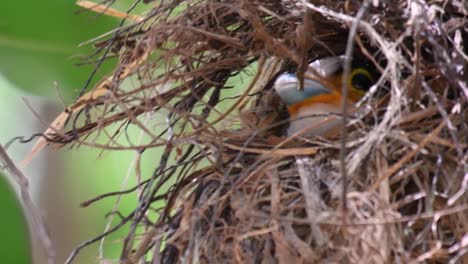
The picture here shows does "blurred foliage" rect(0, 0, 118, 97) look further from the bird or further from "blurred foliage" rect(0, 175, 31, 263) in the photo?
the bird

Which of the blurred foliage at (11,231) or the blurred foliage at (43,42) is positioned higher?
the blurred foliage at (43,42)

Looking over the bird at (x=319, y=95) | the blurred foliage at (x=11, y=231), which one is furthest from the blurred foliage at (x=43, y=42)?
the bird at (x=319, y=95)

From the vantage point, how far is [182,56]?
1155mm

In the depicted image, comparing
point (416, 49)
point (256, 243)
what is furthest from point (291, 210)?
point (416, 49)

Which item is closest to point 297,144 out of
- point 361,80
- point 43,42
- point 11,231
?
point 361,80

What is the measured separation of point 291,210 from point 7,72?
0.72m

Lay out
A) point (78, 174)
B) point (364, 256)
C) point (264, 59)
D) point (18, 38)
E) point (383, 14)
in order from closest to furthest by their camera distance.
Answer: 1. point (364, 256)
2. point (383, 14)
3. point (264, 59)
4. point (18, 38)
5. point (78, 174)

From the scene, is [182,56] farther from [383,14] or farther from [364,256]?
[364,256]

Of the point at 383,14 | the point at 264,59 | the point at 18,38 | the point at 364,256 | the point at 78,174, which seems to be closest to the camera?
the point at 364,256

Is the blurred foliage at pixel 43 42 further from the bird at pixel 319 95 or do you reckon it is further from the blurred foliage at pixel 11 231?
the bird at pixel 319 95

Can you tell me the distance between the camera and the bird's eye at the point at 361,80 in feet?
3.96

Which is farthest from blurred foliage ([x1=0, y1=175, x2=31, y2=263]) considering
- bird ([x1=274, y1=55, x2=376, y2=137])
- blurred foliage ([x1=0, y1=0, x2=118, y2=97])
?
bird ([x1=274, y1=55, x2=376, y2=137])

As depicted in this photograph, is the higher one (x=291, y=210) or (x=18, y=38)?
(x=18, y=38)

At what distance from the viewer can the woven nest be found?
0.92 meters
